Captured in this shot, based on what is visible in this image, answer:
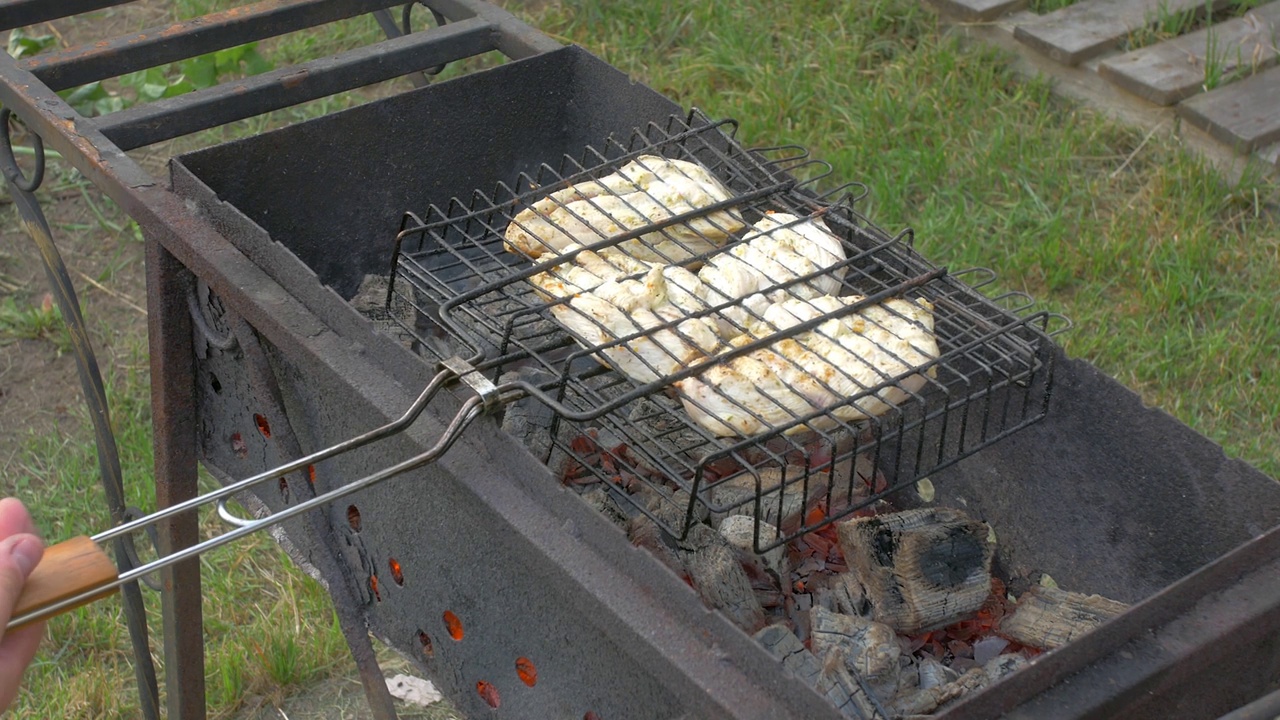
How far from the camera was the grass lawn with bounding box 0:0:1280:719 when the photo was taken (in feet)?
9.48

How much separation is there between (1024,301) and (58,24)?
3.58 metres

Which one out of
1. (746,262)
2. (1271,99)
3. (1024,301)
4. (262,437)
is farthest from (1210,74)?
(262,437)

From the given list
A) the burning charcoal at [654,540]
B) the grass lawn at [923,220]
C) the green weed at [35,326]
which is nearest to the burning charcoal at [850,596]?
the burning charcoal at [654,540]

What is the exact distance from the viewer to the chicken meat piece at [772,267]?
1.77m

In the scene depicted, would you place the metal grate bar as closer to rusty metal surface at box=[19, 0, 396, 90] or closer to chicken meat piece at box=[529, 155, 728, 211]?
rusty metal surface at box=[19, 0, 396, 90]

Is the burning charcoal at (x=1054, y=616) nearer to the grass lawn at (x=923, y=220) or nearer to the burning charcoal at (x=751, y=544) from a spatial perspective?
the burning charcoal at (x=751, y=544)

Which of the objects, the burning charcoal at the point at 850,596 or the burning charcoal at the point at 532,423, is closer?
the burning charcoal at the point at 850,596

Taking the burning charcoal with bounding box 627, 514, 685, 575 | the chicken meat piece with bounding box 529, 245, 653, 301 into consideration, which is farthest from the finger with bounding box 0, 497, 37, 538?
the burning charcoal with bounding box 627, 514, 685, 575

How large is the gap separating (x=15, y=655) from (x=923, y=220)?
287cm

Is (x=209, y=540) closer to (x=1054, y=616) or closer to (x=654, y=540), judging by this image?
(x=654, y=540)

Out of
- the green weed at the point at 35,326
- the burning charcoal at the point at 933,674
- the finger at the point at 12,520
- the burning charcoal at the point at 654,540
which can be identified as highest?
the finger at the point at 12,520

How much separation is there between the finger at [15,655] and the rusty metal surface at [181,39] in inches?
44.7

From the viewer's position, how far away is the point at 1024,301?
3318 millimetres

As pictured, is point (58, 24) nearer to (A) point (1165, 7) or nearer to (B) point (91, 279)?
(B) point (91, 279)
